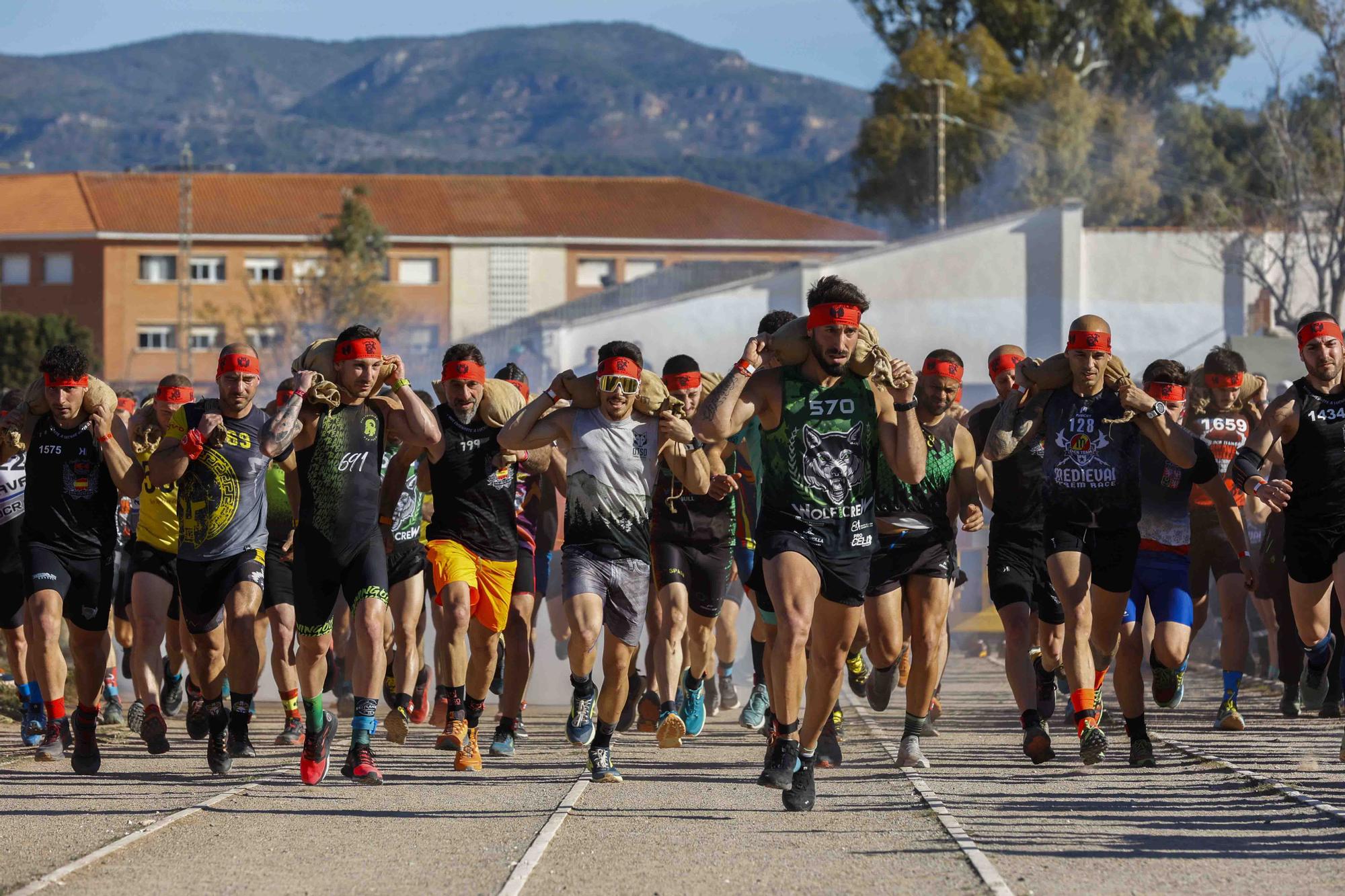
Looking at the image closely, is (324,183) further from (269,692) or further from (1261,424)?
(1261,424)

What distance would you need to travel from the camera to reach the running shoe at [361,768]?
379 inches

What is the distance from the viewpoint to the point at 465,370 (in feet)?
35.3

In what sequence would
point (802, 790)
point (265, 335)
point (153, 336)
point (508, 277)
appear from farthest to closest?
point (508, 277), point (153, 336), point (265, 335), point (802, 790)

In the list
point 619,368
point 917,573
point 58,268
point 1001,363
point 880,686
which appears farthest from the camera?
point 58,268

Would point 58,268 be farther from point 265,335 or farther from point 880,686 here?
point 880,686

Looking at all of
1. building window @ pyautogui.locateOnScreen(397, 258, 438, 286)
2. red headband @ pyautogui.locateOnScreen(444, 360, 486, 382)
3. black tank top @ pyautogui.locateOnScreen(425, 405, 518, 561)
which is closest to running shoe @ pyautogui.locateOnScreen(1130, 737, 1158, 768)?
black tank top @ pyautogui.locateOnScreen(425, 405, 518, 561)

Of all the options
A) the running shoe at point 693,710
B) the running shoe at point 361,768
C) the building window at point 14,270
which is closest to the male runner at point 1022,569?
the running shoe at point 693,710

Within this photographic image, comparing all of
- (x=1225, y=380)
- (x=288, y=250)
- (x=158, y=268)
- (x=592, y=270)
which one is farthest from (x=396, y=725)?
(x=592, y=270)

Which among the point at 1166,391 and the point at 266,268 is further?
the point at 266,268

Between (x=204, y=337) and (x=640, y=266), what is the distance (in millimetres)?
17647

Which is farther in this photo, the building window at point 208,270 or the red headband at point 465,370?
the building window at point 208,270

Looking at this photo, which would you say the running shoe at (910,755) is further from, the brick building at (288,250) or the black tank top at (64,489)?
the brick building at (288,250)

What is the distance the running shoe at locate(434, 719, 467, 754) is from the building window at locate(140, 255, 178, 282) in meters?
70.0

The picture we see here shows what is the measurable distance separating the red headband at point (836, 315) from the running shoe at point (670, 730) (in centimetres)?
286
